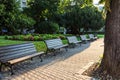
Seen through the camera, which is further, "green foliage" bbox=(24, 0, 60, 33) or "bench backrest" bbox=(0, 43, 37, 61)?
"green foliage" bbox=(24, 0, 60, 33)

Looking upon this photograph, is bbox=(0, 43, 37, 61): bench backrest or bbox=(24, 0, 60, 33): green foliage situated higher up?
bbox=(24, 0, 60, 33): green foliage

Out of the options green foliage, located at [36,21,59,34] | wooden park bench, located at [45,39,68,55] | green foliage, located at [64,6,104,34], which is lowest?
wooden park bench, located at [45,39,68,55]

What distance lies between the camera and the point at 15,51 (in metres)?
8.30

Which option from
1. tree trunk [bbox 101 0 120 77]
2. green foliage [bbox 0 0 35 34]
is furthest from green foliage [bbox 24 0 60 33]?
tree trunk [bbox 101 0 120 77]

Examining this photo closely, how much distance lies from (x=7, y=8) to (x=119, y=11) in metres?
23.9

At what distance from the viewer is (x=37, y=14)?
121 feet

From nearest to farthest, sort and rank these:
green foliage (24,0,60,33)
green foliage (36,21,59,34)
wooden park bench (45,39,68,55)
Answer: wooden park bench (45,39,68,55) → green foliage (36,21,59,34) → green foliage (24,0,60,33)

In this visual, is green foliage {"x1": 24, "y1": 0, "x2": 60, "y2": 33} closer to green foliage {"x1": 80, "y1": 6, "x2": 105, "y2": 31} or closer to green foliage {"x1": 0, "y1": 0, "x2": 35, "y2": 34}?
green foliage {"x1": 80, "y1": 6, "x2": 105, "y2": 31}

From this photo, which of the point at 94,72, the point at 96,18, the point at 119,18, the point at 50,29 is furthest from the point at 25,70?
the point at 96,18

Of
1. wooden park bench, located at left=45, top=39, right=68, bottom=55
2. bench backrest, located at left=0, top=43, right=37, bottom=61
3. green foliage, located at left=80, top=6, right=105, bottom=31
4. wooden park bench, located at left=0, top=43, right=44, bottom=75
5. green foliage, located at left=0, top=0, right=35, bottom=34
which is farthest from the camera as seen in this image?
green foliage, located at left=80, top=6, right=105, bottom=31

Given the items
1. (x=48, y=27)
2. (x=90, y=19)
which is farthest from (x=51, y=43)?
(x=90, y=19)

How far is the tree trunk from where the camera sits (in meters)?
7.05

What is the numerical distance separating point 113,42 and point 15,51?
11.5 feet

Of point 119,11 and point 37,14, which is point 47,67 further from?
point 37,14
